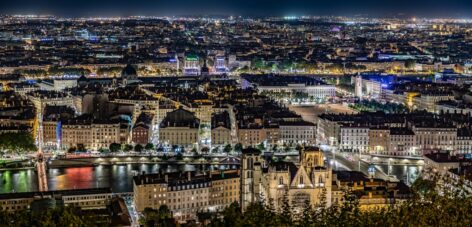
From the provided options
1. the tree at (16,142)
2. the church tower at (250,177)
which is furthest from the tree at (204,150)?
the church tower at (250,177)

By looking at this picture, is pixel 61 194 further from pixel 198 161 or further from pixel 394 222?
pixel 394 222

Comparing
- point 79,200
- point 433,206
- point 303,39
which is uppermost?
point 303,39

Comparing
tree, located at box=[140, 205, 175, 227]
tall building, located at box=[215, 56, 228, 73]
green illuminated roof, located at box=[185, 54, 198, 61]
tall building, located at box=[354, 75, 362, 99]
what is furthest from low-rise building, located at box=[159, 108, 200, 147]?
green illuminated roof, located at box=[185, 54, 198, 61]

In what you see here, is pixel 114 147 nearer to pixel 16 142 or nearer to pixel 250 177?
pixel 16 142

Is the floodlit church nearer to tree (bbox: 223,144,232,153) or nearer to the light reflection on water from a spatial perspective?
the light reflection on water

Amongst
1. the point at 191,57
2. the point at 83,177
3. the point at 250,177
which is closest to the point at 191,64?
the point at 191,57

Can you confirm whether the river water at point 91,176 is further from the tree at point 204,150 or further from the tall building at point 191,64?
the tall building at point 191,64

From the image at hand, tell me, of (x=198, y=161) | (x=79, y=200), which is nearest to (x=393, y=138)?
(x=198, y=161)
